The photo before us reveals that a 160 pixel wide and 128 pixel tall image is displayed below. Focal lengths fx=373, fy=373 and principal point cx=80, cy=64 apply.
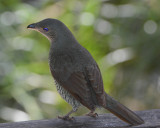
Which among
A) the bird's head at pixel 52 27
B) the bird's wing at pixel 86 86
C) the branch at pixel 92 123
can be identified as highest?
the bird's head at pixel 52 27

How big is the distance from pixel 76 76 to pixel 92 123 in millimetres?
462

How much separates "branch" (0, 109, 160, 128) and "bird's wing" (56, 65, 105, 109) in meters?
0.18

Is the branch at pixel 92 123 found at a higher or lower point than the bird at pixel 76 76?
lower

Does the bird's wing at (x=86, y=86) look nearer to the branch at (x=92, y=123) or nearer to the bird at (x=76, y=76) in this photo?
the bird at (x=76, y=76)

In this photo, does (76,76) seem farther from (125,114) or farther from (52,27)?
(52,27)

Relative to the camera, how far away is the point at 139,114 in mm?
3566

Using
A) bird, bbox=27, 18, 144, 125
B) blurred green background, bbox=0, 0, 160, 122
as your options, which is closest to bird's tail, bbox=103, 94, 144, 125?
bird, bbox=27, 18, 144, 125

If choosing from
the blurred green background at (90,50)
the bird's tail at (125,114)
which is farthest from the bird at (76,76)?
the blurred green background at (90,50)

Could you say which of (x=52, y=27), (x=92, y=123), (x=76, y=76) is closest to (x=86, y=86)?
(x=76, y=76)

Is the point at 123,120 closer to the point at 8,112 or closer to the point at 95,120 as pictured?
the point at 95,120

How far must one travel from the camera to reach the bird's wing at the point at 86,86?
3.36 metres

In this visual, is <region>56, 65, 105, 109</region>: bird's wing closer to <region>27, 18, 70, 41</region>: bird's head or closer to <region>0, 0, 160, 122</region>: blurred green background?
<region>27, 18, 70, 41</region>: bird's head

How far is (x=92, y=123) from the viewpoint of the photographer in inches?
135

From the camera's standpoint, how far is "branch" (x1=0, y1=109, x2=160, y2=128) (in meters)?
3.26
